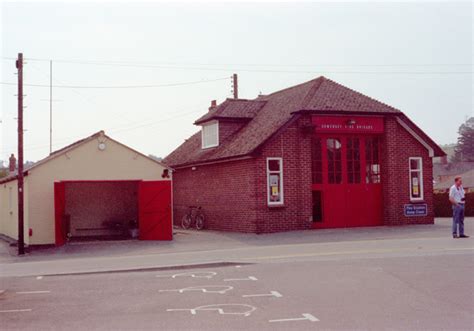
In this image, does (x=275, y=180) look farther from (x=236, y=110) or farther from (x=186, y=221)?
(x=186, y=221)

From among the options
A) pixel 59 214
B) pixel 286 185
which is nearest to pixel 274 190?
pixel 286 185

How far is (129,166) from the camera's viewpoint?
24.3 metres

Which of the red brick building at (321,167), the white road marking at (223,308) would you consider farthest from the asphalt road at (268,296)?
the red brick building at (321,167)

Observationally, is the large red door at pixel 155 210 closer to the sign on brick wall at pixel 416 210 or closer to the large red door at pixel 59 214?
the large red door at pixel 59 214

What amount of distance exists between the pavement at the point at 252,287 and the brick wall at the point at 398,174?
569 centimetres

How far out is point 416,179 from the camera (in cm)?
2708

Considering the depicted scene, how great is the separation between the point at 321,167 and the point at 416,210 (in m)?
4.79

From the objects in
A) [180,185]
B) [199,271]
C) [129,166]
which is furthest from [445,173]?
[199,271]

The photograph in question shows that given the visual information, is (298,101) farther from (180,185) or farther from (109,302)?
(109,302)

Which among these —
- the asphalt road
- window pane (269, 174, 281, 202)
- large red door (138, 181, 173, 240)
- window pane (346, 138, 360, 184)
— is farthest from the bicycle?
the asphalt road

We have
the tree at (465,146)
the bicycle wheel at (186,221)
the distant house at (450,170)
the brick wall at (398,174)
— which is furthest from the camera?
the tree at (465,146)

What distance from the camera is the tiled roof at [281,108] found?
25.3m

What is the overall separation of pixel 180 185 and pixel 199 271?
1846 cm

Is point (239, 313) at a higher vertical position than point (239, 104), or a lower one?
lower
